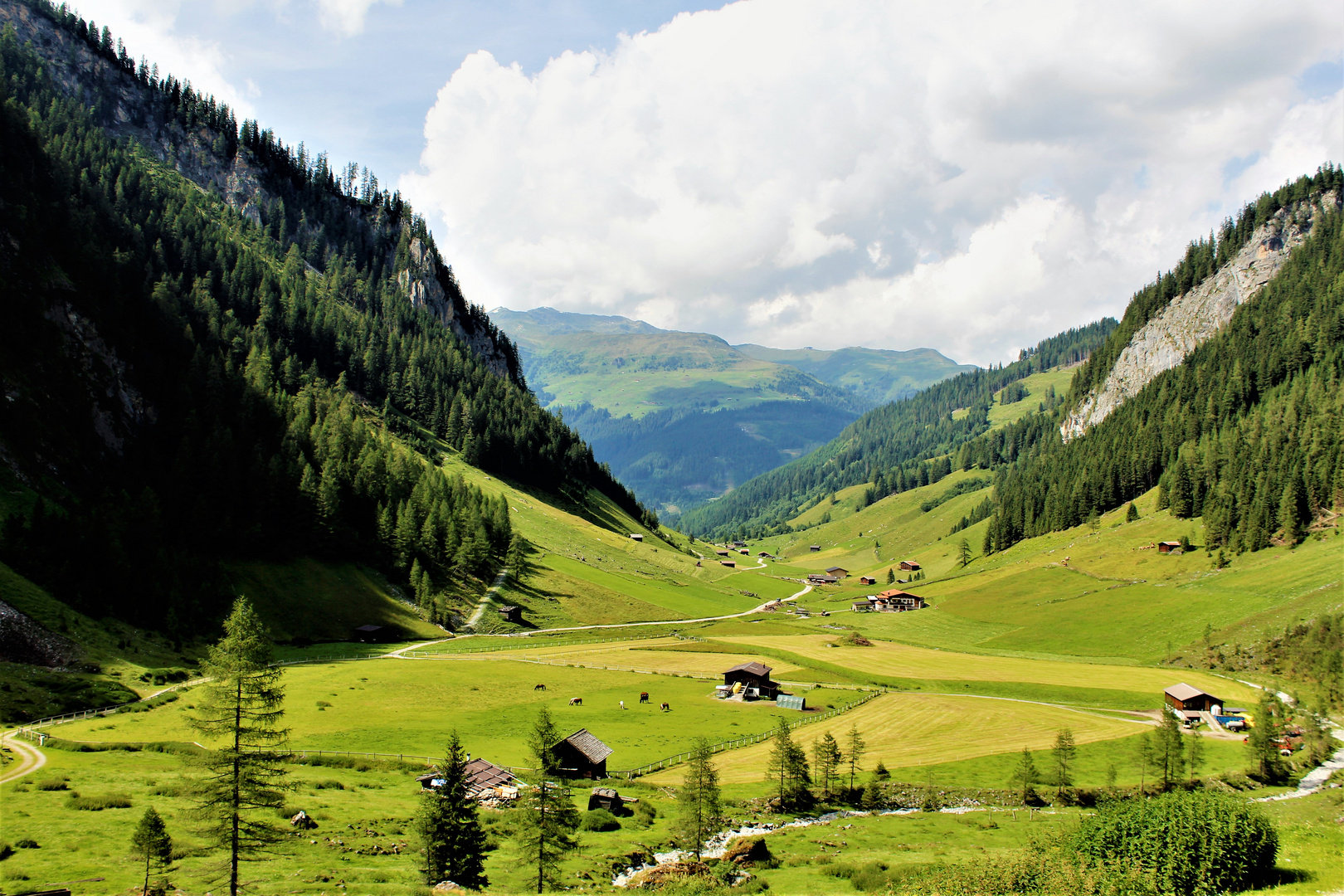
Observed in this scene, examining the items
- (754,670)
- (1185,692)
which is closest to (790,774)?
(754,670)

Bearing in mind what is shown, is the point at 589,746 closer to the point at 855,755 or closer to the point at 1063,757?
the point at 855,755

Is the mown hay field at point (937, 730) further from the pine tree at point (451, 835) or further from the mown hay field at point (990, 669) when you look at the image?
the pine tree at point (451, 835)

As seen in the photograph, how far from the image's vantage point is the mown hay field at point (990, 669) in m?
85.5

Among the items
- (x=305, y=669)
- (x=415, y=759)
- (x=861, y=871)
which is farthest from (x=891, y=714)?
(x=305, y=669)

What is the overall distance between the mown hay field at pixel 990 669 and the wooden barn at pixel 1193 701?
3.47m

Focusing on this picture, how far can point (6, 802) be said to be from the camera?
34562 millimetres

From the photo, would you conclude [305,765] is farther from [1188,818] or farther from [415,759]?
[1188,818]

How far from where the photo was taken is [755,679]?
82.2m

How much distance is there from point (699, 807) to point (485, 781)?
16089mm

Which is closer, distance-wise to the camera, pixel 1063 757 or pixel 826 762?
pixel 826 762

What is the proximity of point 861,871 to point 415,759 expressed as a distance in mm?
33275

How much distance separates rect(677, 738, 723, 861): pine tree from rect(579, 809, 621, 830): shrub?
14.6ft

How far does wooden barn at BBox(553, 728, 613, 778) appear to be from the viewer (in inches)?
2136

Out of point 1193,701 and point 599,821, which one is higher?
point 1193,701
